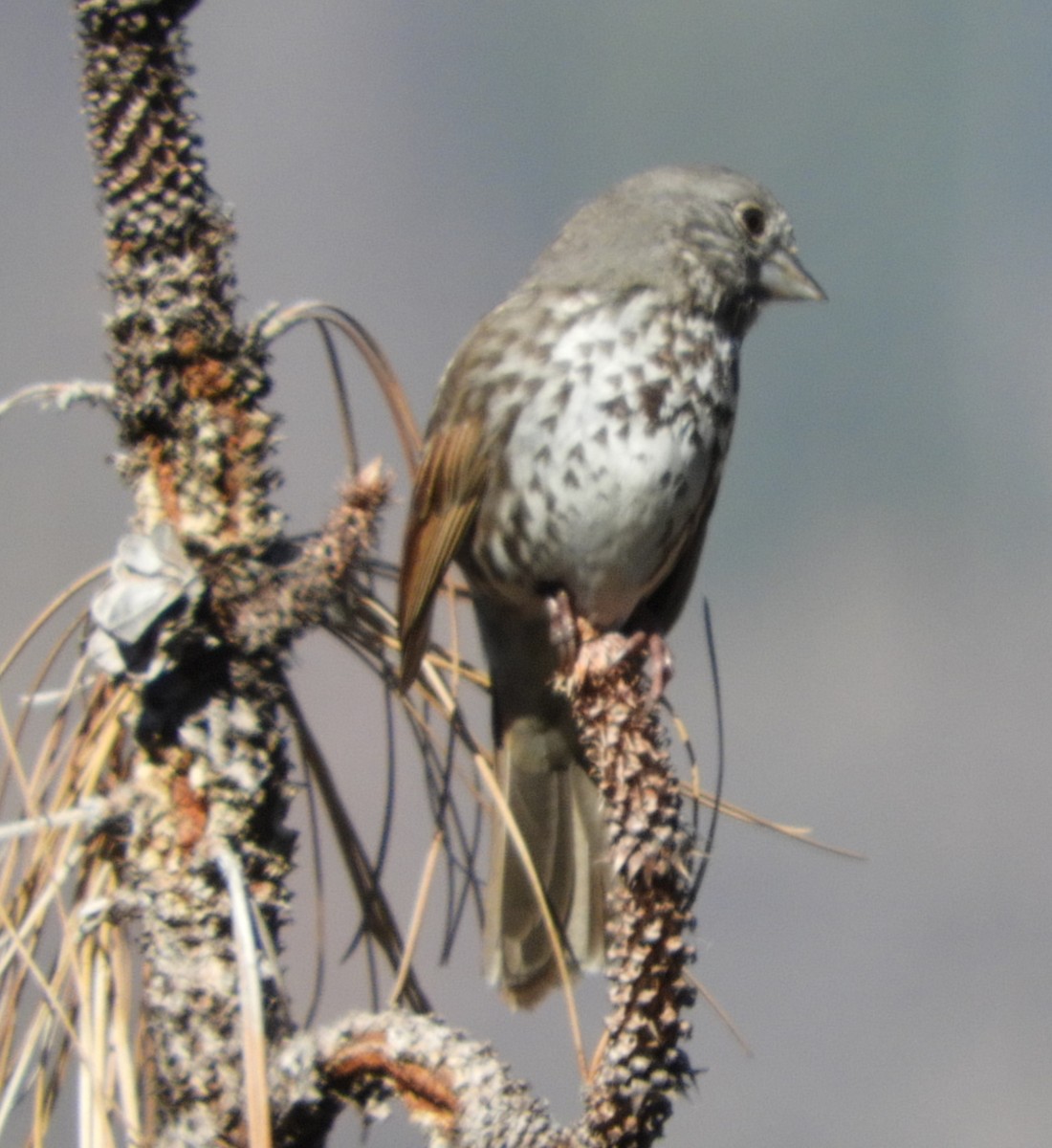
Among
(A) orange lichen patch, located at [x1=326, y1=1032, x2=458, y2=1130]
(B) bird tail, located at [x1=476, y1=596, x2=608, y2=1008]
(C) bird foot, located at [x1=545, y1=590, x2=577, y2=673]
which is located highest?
(C) bird foot, located at [x1=545, y1=590, x2=577, y2=673]

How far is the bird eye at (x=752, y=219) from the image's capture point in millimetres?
2965

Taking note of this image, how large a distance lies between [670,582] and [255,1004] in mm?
1666

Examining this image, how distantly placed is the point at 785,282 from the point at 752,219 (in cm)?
14

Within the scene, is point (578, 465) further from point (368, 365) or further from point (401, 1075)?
point (401, 1075)

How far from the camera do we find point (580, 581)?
2.64m

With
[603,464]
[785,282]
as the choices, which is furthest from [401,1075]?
[785,282]

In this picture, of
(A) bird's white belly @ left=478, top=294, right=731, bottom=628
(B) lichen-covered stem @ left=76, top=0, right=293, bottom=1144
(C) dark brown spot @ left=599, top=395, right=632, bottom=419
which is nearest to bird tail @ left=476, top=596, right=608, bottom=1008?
(A) bird's white belly @ left=478, top=294, right=731, bottom=628

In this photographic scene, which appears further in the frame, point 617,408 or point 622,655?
point 617,408

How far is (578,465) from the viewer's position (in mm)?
2461

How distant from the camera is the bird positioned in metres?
2.48

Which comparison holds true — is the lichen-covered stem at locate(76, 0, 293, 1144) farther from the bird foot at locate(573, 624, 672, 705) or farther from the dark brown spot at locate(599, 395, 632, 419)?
the dark brown spot at locate(599, 395, 632, 419)

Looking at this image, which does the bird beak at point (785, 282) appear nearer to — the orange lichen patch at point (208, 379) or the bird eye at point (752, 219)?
the bird eye at point (752, 219)

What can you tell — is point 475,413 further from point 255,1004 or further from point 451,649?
point 255,1004

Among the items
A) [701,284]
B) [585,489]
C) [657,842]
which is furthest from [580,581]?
[657,842]
